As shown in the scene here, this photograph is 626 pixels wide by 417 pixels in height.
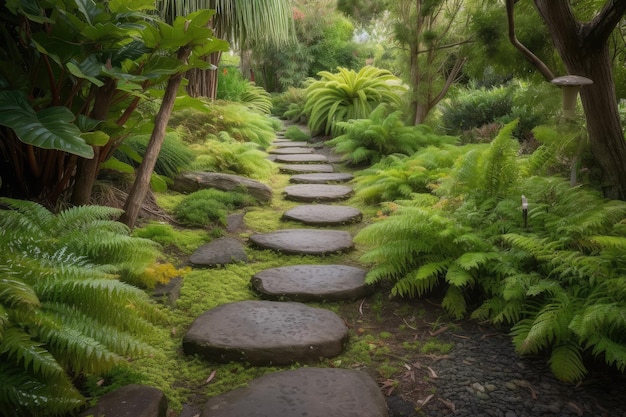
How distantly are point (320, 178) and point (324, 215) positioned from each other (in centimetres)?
162

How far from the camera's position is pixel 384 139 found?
6238 millimetres

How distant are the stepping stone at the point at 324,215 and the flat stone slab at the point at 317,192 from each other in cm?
36

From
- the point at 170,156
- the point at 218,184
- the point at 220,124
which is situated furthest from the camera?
the point at 220,124

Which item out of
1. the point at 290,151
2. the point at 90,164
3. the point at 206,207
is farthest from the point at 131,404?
the point at 290,151

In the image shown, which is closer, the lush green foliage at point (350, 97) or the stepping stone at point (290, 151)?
the stepping stone at point (290, 151)

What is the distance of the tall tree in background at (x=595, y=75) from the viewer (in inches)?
119

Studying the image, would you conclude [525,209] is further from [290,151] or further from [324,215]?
[290,151]

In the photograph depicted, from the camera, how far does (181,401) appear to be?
1931mm

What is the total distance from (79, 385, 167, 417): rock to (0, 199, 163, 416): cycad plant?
4.6 inches

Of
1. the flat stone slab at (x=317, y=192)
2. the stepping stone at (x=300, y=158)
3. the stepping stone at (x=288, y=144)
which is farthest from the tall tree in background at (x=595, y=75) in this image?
the stepping stone at (x=288, y=144)

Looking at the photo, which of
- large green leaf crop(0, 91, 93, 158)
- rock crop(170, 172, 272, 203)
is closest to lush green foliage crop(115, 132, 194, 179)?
rock crop(170, 172, 272, 203)

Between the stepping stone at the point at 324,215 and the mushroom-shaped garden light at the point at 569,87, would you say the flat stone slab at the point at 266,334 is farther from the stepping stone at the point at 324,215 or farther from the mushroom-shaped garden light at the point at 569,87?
the mushroom-shaped garden light at the point at 569,87

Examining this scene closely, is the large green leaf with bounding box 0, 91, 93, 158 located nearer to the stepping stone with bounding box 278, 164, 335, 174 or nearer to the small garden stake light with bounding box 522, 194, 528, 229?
the small garden stake light with bounding box 522, 194, 528, 229

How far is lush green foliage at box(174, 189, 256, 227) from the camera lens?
13.1ft
